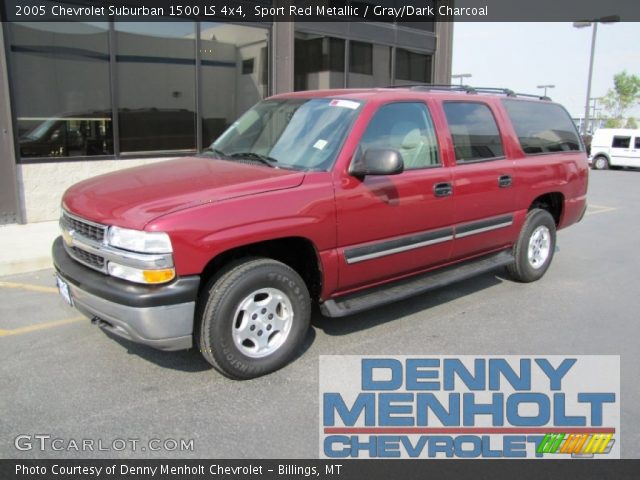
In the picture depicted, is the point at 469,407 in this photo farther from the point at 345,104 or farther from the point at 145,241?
the point at 345,104

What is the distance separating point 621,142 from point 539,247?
21.9 meters

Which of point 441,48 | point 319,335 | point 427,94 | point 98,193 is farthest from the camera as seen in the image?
point 441,48

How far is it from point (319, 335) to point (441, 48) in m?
12.2

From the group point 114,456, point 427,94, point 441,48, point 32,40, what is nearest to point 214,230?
point 114,456

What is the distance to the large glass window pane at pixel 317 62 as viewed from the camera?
38.9 ft

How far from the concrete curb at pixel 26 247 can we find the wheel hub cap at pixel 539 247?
17.5ft

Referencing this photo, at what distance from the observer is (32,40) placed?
27.6 ft

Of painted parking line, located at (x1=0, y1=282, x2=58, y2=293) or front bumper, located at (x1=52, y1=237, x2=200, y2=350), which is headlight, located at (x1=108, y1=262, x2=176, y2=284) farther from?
painted parking line, located at (x1=0, y1=282, x2=58, y2=293)

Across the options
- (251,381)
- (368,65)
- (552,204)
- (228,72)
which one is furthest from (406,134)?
(368,65)

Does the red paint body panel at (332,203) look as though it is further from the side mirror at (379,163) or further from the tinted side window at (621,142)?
the tinted side window at (621,142)

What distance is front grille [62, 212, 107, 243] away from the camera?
3.46 metres

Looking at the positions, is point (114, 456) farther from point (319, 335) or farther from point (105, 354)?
point (319, 335)

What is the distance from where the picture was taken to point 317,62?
12.2 m
